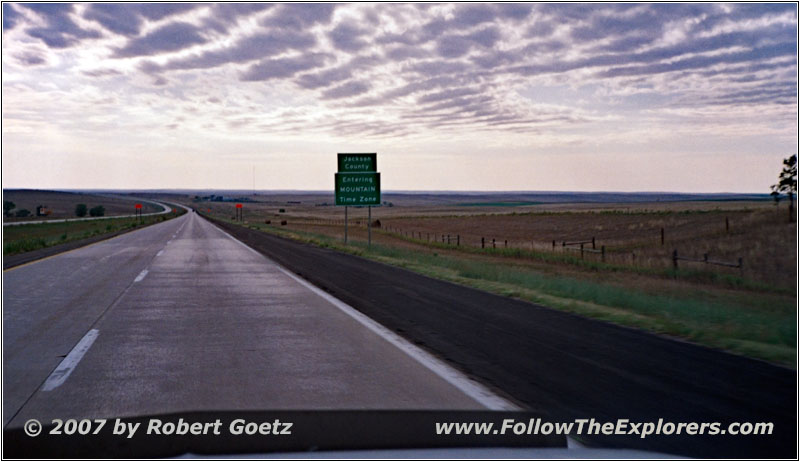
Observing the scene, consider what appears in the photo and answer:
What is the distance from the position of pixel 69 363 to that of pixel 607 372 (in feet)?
20.6

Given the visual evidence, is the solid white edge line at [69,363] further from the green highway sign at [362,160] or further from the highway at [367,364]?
the green highway sign at [362,160]

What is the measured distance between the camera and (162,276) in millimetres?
19562

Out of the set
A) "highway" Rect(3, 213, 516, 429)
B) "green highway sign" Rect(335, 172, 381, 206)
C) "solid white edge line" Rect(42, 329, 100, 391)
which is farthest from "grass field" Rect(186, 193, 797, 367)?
"solid white edge line" Rect(42, 329, 100, 391)

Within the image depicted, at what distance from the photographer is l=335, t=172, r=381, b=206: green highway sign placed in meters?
34.7

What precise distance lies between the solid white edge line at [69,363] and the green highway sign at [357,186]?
2474 centimetres

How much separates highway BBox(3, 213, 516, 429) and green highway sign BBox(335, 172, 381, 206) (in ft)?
60.9

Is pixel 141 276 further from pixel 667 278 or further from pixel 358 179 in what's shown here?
pixel 667 278

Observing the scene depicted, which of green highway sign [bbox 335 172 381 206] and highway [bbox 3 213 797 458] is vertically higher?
green highway sign [bbox 335 172 381 206]

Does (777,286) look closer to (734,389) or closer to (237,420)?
(734,389)

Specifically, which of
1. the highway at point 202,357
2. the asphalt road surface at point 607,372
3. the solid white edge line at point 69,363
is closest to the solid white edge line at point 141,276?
the highway at point 202,357

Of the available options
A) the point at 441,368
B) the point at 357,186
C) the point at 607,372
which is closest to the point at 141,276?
the point at 441,368

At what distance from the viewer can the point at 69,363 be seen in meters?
8.08

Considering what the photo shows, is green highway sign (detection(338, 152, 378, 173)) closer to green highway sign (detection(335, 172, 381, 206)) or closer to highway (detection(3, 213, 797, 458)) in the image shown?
green highway sign (detection(335, 172, 381, 206))

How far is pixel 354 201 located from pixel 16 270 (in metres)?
16.7
